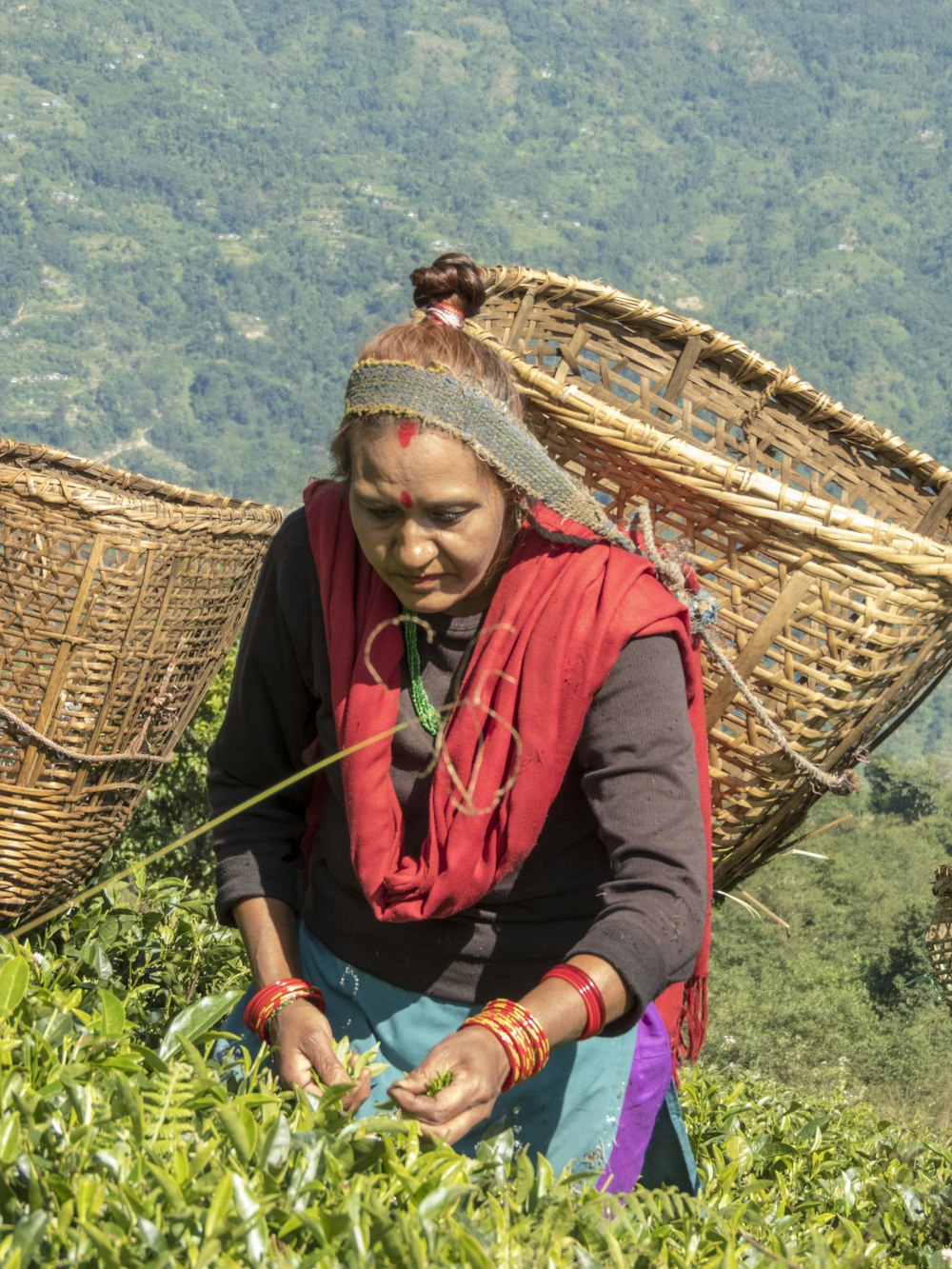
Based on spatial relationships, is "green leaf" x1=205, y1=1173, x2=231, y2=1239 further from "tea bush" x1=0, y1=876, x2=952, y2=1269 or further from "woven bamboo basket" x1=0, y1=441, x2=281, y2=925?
"woven bamboo basket" x1=0, y1=441, x2=281, y2=925

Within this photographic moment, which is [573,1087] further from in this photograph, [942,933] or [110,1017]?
[942,933]

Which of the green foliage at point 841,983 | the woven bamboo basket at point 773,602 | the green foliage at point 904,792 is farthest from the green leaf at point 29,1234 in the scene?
the green foliage at point 904,792

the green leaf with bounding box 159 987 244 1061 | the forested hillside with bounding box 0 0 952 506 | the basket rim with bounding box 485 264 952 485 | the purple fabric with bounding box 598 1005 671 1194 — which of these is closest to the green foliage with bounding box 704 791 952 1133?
the basket rim with bounding box 485 264 952 485

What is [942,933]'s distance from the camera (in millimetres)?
4742

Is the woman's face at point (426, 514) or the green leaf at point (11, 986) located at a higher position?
the woman's face at point (426, 514)

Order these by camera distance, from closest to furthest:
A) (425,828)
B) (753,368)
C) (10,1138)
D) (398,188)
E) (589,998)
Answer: (10,1138) < (589,998) < (425,828) < (753,368) < (398,188)

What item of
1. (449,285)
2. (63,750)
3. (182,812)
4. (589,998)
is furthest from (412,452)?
(182,812)

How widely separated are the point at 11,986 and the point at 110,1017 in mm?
127

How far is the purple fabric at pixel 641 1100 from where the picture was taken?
6.63 ft

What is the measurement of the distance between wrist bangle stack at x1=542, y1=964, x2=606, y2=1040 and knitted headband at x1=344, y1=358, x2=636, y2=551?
25.5 inches

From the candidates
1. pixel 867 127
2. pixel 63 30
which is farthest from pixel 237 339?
pixel 867 127

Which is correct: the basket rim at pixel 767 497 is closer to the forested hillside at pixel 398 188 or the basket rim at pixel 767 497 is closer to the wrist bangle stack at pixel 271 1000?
the wrist bangle stack at pixel 271 1000

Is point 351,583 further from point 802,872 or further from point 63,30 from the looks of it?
point 63,30

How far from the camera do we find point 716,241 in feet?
501
